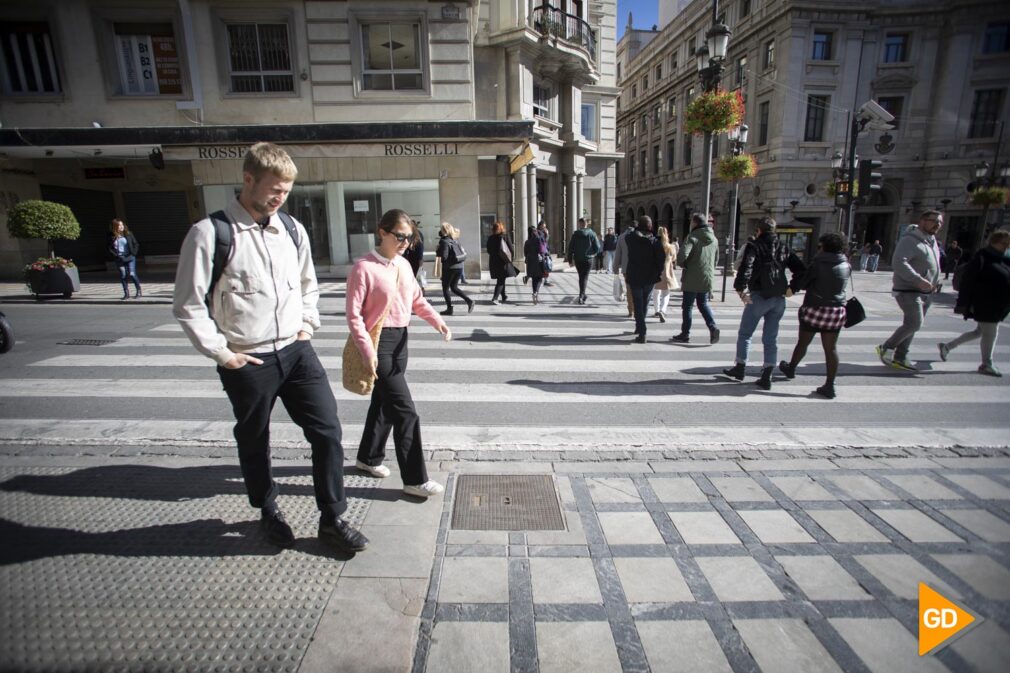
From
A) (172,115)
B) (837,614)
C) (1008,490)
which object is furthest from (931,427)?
(172,115)

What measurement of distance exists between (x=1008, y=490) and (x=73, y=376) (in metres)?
9.17

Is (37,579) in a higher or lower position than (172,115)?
lower

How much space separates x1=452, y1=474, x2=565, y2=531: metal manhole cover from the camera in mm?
2973

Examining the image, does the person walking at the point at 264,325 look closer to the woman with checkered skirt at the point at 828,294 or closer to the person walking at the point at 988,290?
the woman with checkered skirt at the point at 828,294

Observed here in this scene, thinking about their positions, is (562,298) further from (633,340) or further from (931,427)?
(931,427)

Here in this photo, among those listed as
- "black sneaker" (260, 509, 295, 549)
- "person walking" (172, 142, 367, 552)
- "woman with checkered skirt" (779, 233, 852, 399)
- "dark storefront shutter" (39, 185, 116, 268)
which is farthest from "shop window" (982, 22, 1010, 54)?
"dark storefront shutter" (39, 185, 116, 268)

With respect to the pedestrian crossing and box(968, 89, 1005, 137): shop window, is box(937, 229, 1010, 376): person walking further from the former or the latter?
box(968, 89, 1005, 137): shop window

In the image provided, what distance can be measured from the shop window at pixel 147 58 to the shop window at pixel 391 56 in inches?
234

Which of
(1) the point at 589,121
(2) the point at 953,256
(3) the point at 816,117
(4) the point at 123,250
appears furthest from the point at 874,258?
(4) the point at 123,250

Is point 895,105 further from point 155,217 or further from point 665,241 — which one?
point 155,217

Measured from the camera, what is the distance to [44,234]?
12.2 m

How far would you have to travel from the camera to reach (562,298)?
12500 millimetres

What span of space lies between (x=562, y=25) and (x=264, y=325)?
2206 cm

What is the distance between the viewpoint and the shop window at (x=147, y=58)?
15.5 metres
